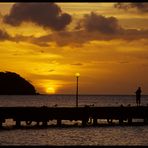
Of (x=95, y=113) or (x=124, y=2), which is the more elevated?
(x=124, y=2)

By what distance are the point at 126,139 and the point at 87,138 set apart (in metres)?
3.33

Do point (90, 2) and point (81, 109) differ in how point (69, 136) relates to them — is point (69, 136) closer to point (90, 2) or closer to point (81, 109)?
point (81, 109)

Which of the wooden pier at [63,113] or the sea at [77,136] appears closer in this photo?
the sea at [77,136]

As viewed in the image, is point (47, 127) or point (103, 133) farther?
point (47, 127)

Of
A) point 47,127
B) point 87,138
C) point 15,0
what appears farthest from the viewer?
point 47,127

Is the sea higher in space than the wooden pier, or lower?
lower

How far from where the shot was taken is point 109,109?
44406 millimetres

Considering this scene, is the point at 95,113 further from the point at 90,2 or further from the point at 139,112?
the point at 90,2

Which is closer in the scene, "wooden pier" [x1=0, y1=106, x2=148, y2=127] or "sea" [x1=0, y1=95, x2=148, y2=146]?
"sea" [x1=0, y1=95, x2=148, y2=146]

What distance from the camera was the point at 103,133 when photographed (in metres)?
43.6

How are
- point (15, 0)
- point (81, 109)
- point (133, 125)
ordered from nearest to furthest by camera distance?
point (15, 0) < point (81, 109) < point (133, 125)

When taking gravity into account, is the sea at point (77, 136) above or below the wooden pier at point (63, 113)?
below

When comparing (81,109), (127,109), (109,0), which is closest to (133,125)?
(127,109)

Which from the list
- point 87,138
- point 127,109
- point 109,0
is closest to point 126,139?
point 87,138
